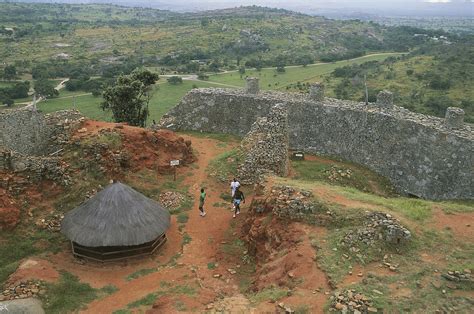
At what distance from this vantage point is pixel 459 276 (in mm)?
11688

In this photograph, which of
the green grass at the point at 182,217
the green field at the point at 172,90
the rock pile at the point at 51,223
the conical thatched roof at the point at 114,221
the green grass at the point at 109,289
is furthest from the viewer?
the green field at the point at 172,90

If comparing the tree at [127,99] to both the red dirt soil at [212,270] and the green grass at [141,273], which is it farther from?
the green grass at [141,273]

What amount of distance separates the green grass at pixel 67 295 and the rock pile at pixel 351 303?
25.6 ft

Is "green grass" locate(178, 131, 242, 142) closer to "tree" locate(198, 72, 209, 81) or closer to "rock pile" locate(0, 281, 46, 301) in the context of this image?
"rock pile" locate(0, 281, 46, 301)

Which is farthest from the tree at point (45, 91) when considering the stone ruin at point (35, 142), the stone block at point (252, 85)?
the stone ruin at point (35, 142)

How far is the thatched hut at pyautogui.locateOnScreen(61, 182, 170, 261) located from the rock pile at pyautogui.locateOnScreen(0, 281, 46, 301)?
1951 millimetres

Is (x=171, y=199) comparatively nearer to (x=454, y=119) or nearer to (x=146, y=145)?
(x=146, y=145)

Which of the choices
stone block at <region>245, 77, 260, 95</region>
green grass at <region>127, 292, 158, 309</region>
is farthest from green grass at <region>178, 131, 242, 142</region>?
green grass at <region>127, 292, 158, 309</region>

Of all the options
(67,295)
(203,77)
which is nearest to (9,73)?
(203,77)

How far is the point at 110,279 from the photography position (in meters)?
15.1

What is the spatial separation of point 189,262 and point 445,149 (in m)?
14.3

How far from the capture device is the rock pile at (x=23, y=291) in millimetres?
13508

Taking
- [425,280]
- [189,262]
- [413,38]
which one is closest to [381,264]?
[425,280]

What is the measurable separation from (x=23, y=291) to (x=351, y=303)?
996 centimetres
